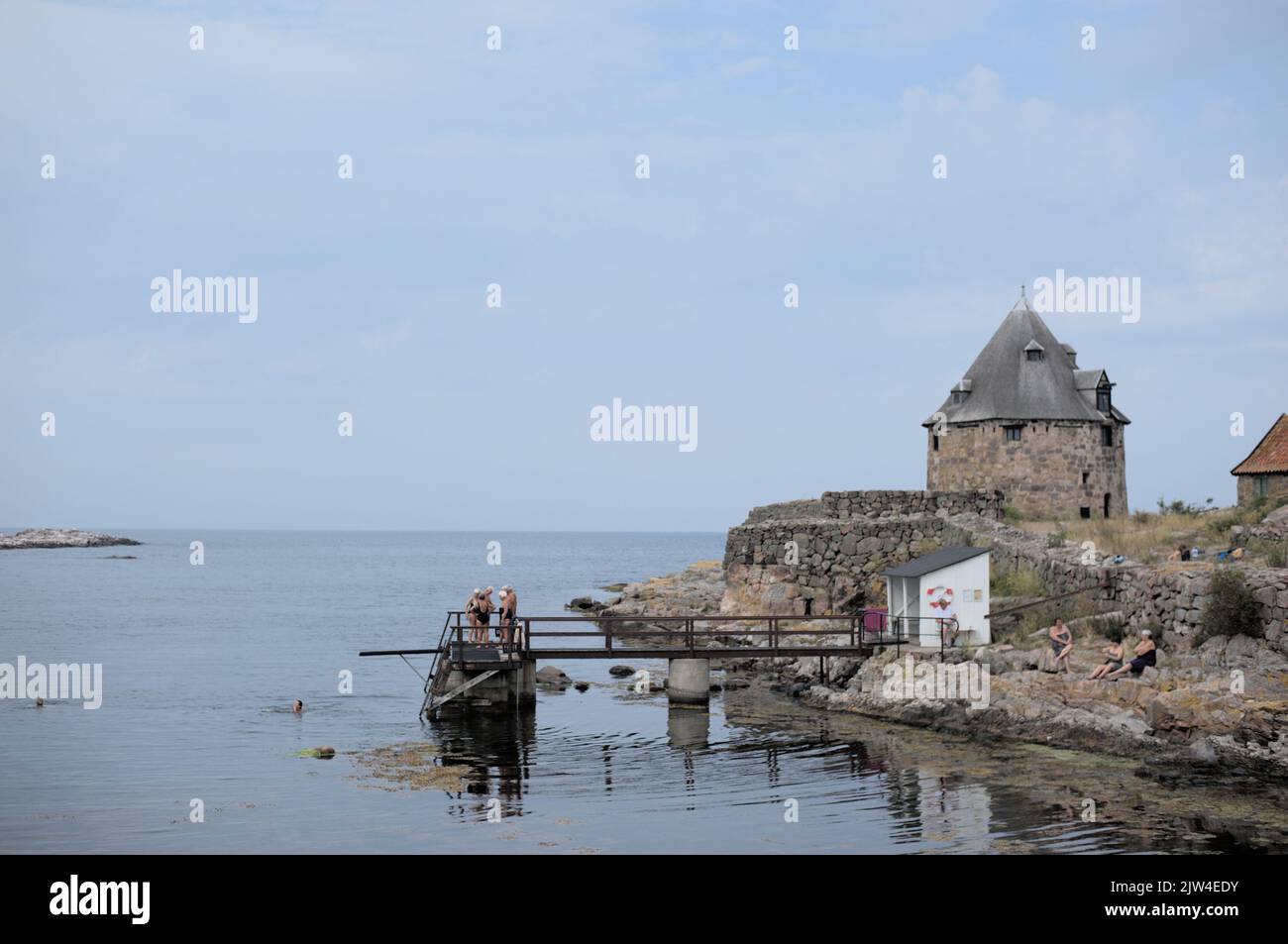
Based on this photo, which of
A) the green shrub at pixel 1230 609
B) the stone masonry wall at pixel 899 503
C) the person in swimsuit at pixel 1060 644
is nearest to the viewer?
the green shrub at pixel 1230 609

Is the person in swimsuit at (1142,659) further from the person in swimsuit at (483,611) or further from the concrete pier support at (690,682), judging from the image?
the person in swimsuit at (483,611)

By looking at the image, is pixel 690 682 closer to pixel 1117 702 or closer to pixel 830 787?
pixel 830 787

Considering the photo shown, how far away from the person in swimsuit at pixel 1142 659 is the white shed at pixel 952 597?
18.2 feet

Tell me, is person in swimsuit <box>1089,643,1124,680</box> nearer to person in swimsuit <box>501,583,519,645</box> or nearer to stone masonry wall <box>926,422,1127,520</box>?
person in swimsuit <box>501,583,519,645</box>

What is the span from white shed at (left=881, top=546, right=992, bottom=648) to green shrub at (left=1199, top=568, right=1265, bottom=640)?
21.1ft

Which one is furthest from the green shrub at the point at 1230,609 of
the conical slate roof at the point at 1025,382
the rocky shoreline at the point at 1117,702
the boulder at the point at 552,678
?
the conical slate roof at the point at 1025,382

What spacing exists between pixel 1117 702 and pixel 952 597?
23.0ft

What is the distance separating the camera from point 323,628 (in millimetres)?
60844

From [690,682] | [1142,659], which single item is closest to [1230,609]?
[1142,659]

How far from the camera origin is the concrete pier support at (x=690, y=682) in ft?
101

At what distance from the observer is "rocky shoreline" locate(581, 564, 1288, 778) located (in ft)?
67.7

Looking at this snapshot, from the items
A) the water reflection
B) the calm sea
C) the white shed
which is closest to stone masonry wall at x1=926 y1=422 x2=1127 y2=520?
the calm sea
